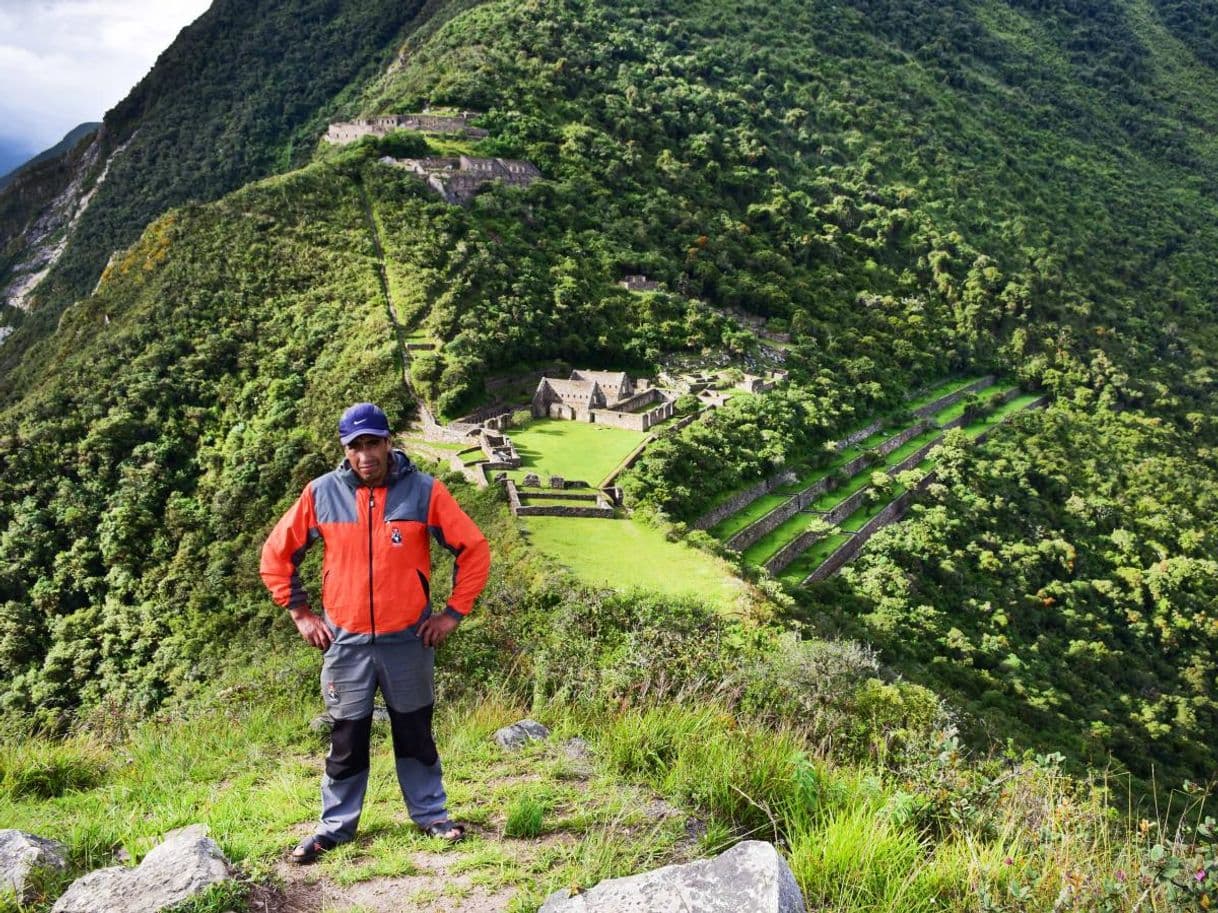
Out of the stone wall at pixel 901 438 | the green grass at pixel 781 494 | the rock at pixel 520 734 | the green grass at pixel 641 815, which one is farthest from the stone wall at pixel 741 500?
the green grass at pixel 641 815

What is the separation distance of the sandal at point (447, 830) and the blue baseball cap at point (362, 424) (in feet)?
6.72

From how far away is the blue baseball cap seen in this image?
14.0ft

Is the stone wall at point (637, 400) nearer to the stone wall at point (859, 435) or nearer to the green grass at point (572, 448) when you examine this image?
the green grass at point (572, 448)

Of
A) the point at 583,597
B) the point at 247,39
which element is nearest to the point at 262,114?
the point at 247,39

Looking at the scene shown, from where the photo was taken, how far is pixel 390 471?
442 cm

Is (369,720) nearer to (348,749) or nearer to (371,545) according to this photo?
(348,749)

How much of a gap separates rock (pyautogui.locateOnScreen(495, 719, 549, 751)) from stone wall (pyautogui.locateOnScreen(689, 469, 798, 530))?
787 inches

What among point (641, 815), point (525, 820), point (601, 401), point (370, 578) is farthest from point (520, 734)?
point (601, 401)

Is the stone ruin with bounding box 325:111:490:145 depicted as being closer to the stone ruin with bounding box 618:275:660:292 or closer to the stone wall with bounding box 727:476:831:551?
the stone ruin with bounding box 618:275:660:292

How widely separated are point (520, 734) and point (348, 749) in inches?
53.1

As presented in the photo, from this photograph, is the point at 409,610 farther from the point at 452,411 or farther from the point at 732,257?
the point at 732,257

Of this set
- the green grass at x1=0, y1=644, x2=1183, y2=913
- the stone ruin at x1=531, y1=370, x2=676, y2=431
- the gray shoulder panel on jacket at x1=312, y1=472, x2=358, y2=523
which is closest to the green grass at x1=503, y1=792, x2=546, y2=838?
the green grass at x1=0, y1=644, x2=1183, y2=913

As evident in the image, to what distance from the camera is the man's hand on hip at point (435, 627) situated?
4.38 m

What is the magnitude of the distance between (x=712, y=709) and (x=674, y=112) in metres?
67.2
